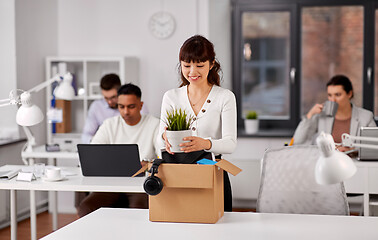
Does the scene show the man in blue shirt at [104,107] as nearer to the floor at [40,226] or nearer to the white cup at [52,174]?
the floor at [40,226]

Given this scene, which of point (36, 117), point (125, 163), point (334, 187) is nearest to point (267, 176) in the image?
point (334, 187)

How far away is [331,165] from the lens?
1.54 metres

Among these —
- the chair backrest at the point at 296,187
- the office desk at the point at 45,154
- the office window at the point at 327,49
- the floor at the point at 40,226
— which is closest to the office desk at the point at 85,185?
the chair backrest at the point at 296,187

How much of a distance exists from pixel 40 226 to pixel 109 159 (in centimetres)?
190

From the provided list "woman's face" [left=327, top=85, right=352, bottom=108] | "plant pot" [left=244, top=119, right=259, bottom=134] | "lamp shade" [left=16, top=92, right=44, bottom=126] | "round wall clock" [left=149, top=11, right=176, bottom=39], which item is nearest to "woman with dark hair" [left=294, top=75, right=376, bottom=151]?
"woman's face" [left=327, top=85, right=352, bottom=108]

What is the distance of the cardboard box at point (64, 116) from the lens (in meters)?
5.42

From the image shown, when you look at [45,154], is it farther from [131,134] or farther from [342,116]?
[342,116]

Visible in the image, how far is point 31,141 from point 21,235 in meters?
0.77

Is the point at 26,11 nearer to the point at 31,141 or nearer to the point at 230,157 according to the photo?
the point at 31,141

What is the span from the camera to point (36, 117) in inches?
126

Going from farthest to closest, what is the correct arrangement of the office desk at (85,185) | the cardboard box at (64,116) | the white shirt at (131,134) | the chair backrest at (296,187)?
the cardboard box at (64,116)
the white shirt at (131,134)
the office desk at (85,185)
the chair backrest at (296,187)

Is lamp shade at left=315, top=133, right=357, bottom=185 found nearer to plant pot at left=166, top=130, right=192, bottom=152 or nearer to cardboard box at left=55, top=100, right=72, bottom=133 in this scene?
plant pot at left=166, top=130, right=192, bottom=152

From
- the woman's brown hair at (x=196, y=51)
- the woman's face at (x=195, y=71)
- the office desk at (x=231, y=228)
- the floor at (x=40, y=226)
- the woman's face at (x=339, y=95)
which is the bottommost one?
the floor at (x=40, y=226)

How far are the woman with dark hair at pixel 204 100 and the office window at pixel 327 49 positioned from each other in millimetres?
3522
